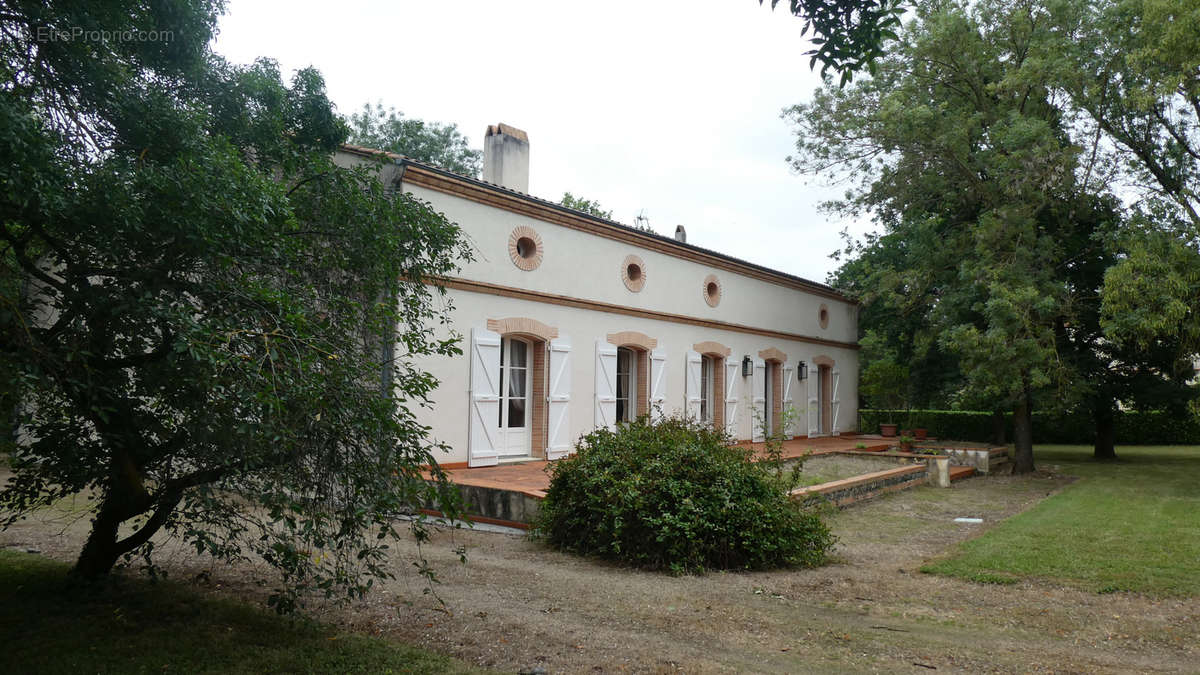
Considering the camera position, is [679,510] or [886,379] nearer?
[679,510]

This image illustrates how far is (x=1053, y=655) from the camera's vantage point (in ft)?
13.2

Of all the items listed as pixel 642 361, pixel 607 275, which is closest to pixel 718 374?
pixel 642 361

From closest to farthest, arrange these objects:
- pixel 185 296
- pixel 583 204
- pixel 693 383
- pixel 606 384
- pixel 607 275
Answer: pixel 185 296 → pixel 606 384 → pixel 607 275 → pixel 693 383 → pixel 583 204

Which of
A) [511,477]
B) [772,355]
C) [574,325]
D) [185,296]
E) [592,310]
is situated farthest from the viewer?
[772,355]

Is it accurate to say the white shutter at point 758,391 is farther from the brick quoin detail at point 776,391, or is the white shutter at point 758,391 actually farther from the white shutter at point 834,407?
the white shutter at point 834,407

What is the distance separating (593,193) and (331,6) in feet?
84.4

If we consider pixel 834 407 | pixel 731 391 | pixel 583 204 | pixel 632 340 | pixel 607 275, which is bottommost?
pixel 834 407

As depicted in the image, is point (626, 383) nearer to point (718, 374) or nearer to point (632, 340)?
point (632, 340)

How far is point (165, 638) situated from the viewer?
4.10 meters

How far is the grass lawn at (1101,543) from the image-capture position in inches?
230

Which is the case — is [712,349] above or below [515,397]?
above

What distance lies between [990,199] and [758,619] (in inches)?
483

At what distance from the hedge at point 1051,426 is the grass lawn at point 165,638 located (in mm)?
21081

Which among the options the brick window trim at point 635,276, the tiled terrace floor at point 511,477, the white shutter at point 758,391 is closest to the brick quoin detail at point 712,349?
the white shutter at point 758,391
